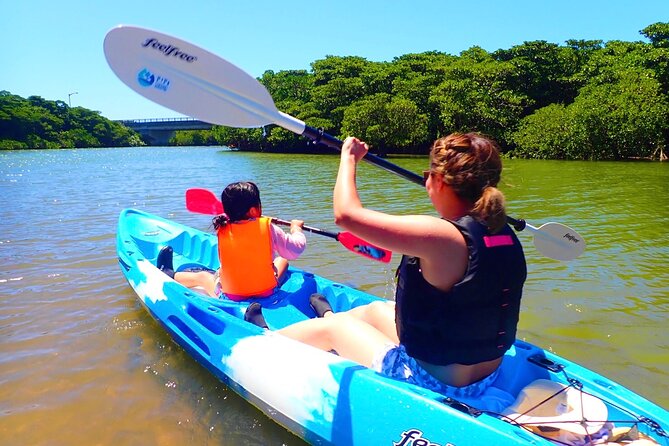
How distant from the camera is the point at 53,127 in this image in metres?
65.2

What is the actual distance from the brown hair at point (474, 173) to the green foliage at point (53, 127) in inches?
2579

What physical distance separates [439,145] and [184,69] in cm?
196

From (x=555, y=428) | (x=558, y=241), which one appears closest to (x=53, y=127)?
(x=558, y=241)

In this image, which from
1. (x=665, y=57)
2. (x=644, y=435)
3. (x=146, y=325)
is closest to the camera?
(x=644, y=435)

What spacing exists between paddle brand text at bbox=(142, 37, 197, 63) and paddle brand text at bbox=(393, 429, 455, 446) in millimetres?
2444

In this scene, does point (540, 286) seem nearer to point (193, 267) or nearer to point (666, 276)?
point (666, 276)

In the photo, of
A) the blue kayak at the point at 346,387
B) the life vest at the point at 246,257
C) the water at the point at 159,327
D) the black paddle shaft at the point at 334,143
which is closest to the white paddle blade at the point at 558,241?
the black paddle shaft at the point at 334,143

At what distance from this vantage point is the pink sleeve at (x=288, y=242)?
3561mm

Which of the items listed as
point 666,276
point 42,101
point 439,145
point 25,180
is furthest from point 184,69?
point 42,101

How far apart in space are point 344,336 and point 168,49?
6.64ft

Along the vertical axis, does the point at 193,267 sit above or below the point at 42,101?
below

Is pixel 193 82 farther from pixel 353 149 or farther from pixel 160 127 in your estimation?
pixel 160 127

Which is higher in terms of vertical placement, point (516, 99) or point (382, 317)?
point (516, 99)

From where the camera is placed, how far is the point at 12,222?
8.77 metres
